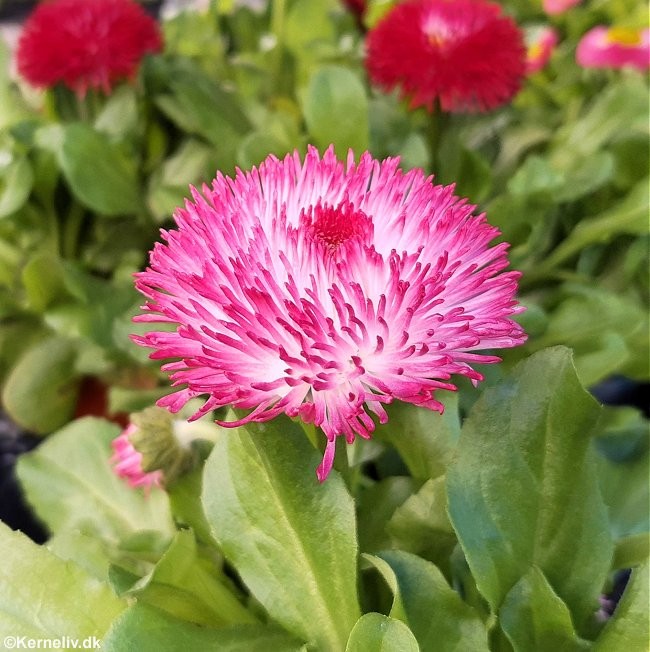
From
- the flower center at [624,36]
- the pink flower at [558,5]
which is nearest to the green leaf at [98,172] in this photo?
the flower center at [624,36]

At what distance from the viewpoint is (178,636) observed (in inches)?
15.1

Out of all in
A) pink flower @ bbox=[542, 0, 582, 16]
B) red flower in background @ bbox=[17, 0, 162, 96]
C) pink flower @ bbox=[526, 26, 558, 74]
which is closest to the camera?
red flower in background @ bbox=[17, 0, 162, 96]

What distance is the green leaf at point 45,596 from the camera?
1.35 feet

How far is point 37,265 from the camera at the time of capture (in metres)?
0.76

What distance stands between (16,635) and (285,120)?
0.58m

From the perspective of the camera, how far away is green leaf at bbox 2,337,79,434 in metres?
0.83

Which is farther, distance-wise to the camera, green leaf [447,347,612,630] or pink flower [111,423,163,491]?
pink flower [111,423,163,491]

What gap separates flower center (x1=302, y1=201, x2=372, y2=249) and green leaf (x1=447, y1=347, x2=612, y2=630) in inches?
4.6

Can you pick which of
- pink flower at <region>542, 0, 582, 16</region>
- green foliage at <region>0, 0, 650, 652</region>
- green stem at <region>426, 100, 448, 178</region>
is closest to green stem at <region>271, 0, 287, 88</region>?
green foliage at <region>0, 0, 650, 652</region>

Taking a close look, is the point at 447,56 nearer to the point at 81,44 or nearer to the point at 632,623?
the point at 81,44

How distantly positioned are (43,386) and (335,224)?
0.61 metres

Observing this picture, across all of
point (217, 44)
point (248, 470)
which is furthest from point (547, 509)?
point (217, 44)

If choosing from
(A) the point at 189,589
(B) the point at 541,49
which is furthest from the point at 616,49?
(A) the point at 189,589

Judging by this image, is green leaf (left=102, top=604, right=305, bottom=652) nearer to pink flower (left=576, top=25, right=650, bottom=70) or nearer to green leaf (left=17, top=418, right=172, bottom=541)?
green leaf (left=17, top=418, right=172, bottom=541)
